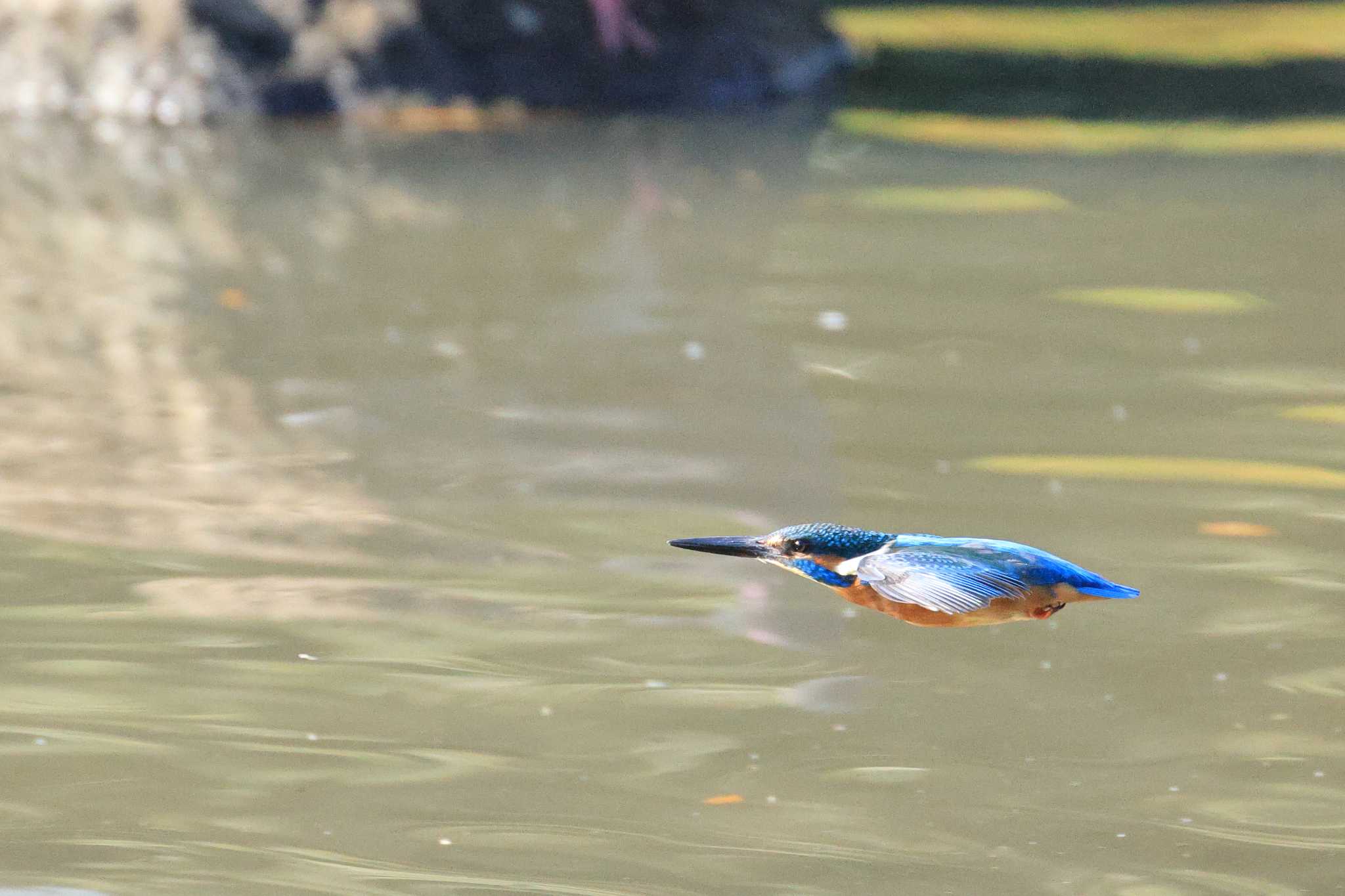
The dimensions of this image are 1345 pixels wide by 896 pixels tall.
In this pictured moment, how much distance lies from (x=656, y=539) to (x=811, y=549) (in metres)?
1.53

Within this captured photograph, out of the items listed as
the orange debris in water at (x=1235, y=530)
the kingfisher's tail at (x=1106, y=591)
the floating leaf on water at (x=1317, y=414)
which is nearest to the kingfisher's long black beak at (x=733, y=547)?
the kingfisher's tail at (x=1106, y=591)

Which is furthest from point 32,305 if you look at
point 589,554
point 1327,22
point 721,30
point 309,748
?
point 1327,22

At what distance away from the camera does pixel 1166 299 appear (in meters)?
4.77

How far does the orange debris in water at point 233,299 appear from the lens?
480 centimetres

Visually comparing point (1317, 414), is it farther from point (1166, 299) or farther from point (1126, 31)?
point (1126, 31)

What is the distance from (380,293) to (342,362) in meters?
0.67

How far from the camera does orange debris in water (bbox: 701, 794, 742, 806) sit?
2.35 meters

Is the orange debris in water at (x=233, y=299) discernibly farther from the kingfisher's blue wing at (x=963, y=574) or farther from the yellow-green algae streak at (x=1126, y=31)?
the yellow-green algae streak at (x=1126, y=31)

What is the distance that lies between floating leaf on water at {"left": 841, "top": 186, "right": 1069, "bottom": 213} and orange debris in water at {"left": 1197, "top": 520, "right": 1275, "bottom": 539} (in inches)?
105

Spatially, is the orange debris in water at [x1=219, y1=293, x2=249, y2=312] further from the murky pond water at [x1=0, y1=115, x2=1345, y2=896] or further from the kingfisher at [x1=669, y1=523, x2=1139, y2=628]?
the kingfisher at [x1=669, y1=523, x2=1139, y2=628]

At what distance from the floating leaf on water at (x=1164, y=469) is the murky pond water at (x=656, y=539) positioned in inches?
0.5

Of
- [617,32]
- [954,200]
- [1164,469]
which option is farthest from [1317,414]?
[617,32]

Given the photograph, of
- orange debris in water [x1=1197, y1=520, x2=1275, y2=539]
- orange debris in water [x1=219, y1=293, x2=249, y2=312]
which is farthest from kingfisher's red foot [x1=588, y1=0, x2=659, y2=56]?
orange debris in water [x1=1197, y1=520, x2=1275, y2=539]

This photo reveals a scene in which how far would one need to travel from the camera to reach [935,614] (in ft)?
5.49
